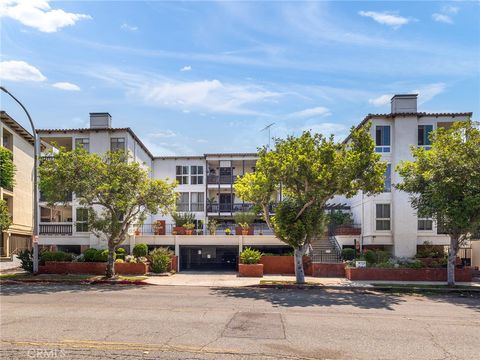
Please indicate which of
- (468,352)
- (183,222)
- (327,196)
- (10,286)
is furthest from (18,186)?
(468,352)

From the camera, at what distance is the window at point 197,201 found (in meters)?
42.3

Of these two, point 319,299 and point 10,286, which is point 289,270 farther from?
point 10,286

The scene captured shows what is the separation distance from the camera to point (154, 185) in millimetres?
24797

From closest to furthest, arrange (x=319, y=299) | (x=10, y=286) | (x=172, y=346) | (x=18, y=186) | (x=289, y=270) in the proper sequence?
(x=172, y=346) → (x=319, y=299) → (x=10, y=286) → (x=289, y=270) → (x=18, y=186)

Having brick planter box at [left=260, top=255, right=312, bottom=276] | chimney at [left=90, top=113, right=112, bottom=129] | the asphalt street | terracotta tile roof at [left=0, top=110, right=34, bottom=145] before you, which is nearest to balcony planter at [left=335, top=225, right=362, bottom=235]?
brick planter box at [left=260, top=255, right=312, bottom=276]

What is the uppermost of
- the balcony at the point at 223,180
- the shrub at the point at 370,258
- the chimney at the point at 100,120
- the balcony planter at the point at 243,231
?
the chimney at the point at 100,120

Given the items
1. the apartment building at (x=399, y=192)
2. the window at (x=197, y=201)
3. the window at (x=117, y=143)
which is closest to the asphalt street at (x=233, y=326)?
the apartment building at (x=399, y=192)

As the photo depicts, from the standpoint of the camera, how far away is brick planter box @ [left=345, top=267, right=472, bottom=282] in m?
25.4

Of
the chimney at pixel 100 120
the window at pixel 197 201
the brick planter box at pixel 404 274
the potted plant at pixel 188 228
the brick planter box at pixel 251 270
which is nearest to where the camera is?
the brick planter box at pixel 404 274

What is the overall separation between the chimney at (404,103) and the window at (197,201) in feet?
62.9

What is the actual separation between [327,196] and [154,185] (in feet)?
30.5

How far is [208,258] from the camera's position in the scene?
36688 mm

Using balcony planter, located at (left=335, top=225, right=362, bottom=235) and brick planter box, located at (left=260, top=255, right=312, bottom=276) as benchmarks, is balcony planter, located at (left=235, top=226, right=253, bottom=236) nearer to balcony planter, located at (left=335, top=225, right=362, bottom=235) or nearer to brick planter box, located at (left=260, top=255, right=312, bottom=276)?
brick planter box, located at (left=260, top=255, right=312, bottom=276)

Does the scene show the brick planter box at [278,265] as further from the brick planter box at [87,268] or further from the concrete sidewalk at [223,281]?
the brick planter box at [87,268]
